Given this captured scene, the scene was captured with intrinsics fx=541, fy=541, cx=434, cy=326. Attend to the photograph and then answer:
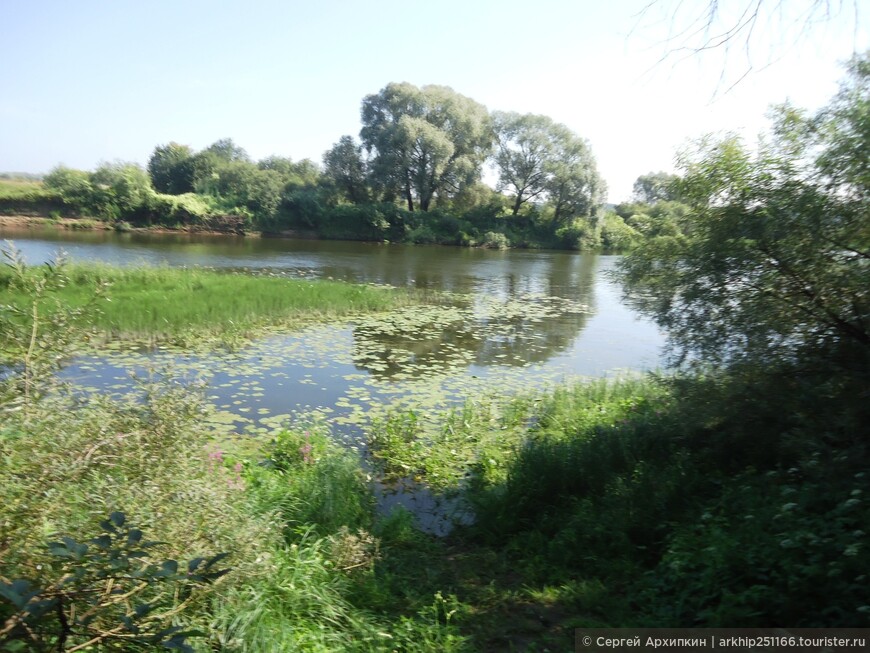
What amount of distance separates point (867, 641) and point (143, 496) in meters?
3.32

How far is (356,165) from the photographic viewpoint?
4966 centimetres

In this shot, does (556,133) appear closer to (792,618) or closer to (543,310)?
(543,310)

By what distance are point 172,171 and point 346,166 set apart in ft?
74.0

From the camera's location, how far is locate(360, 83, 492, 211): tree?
45875mm

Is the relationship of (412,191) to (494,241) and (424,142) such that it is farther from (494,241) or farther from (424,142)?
(494,241)

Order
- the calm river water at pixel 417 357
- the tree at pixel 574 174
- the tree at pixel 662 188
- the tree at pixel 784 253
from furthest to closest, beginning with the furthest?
the tree at pixel 574 174, the calm river water at pixel 417 357, the tree at pixel 662 188, the tree at pixel 784 253

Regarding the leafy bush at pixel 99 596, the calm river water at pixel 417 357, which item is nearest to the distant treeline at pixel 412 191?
the calm river water at pixel 417 357

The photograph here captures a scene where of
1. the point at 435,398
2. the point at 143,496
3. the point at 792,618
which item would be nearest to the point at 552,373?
the point at 435,398

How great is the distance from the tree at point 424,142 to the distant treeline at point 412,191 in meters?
0.09

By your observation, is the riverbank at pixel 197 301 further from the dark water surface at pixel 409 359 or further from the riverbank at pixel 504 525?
the riverbank at pixel 504 525

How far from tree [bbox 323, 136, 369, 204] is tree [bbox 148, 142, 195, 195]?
17.8 m

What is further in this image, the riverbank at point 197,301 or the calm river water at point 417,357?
the riverbank at point 197,301

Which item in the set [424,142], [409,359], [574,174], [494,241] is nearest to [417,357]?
[409,359]

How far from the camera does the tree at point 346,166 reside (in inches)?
1938
